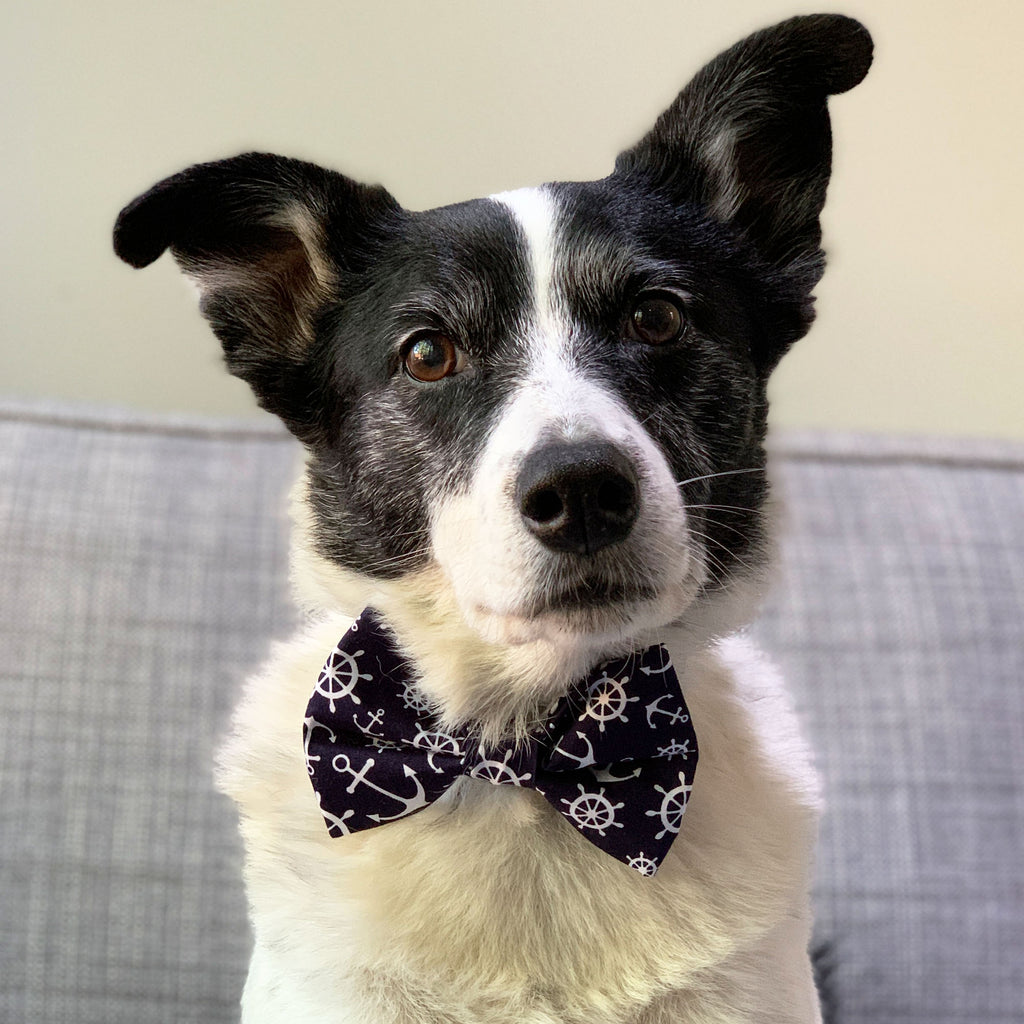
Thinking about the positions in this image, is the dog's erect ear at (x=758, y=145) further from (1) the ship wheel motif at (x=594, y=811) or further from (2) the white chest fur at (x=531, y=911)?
(1) the ship wheel motif at (x=594, y=811)

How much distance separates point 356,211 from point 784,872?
81 cm

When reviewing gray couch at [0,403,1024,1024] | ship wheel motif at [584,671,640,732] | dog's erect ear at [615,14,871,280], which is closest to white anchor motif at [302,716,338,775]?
ship wheel motif at [584,671,640,732]

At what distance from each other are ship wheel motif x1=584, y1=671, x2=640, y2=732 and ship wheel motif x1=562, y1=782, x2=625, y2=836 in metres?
0.06

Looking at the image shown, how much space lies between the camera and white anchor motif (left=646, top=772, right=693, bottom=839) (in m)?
1.08

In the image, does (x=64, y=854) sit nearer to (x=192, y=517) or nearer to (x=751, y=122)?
(x=192, y=517)

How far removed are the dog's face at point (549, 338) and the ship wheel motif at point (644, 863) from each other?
213 mm

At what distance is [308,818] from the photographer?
118 centimetres

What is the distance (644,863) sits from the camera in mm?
1065

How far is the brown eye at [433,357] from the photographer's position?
113 cm

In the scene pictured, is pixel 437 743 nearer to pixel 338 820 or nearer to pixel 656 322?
pixel 338 820

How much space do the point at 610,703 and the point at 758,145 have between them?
61 centimetres

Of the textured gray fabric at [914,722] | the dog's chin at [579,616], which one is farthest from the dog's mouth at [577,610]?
the textured gray fabric at [914,722]

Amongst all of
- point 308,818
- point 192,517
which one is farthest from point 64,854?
point 308,818

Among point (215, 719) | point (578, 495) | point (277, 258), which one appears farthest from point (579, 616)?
point (215, 719)
